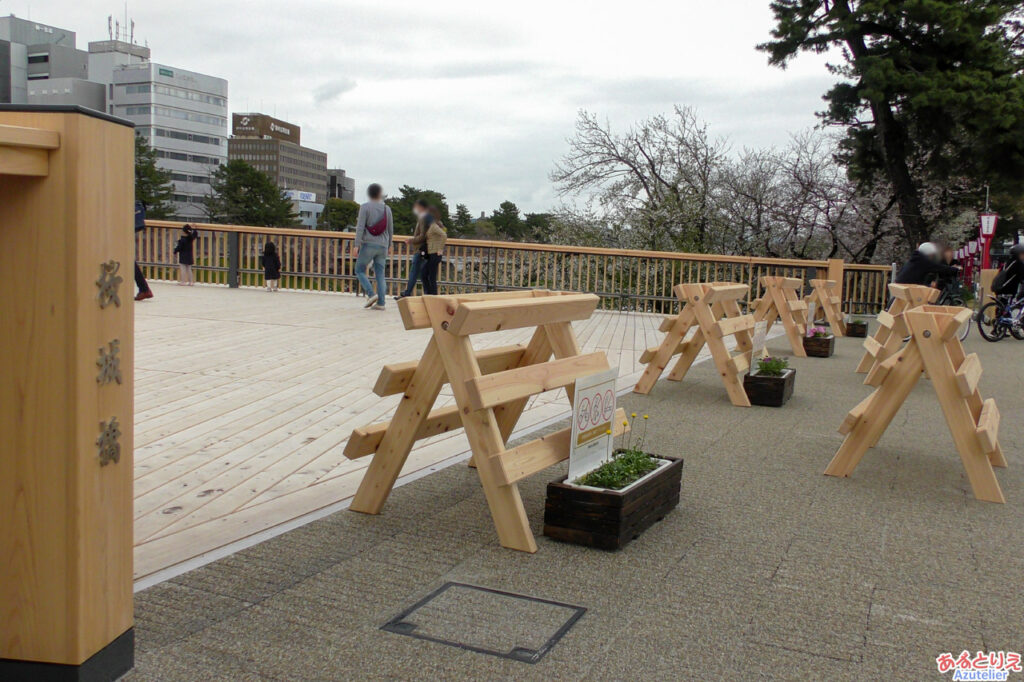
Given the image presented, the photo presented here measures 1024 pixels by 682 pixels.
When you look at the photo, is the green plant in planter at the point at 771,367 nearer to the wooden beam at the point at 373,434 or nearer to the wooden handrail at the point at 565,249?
the wooden beam at the point at 373,434

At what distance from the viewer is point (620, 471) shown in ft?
13.5

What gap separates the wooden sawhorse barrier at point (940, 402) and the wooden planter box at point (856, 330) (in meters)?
9.81

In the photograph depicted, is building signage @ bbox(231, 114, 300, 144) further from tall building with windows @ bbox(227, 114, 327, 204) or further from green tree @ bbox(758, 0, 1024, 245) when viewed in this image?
green tree @ bbox(758, 0, 1024, 245)

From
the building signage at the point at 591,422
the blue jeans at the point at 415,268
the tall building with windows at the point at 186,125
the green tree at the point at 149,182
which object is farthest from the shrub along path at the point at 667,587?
the tall building with windows at the point at 186,125

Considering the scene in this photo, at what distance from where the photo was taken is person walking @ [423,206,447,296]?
14.6 m

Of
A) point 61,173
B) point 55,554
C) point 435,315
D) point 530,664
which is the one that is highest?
point 61,173

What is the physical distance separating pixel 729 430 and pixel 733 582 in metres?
3.12

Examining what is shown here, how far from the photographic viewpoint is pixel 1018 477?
5.38m

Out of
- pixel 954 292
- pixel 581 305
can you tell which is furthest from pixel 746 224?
pixel 581 305

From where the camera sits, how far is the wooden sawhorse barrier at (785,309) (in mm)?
11656

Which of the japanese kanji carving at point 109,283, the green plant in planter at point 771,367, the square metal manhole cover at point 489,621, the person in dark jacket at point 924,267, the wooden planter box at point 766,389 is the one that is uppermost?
the person in dark jacket at point 924,267

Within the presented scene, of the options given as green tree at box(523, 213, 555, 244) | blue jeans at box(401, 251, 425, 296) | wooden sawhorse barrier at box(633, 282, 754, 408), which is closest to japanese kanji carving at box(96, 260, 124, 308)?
wooden sawhorse barrier at box(633, 282, 754, 408)

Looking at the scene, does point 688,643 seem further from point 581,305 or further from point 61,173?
point 61,173

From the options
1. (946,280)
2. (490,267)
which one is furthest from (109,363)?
Result: (946,280)
